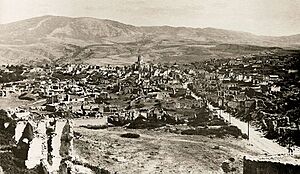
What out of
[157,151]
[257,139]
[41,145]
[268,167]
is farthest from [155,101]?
[268,167]

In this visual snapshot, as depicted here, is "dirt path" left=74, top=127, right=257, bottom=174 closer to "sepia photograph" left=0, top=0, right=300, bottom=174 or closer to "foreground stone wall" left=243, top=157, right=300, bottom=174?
"sepia photograph" left=0, top=0, right=300, bottom=174

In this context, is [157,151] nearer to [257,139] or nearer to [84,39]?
[257,139]

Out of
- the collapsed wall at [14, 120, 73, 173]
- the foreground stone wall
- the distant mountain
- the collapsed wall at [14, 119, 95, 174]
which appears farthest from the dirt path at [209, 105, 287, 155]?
the collapsed wall at [14, 120, 73, 173]

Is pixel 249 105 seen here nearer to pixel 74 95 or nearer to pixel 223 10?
pixel 223 10

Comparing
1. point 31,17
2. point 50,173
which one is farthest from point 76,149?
point 31,17

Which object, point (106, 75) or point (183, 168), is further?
point (106, 75)

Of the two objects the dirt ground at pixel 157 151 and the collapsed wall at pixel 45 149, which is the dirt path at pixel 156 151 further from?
the collapsed wall at pixel 45 149

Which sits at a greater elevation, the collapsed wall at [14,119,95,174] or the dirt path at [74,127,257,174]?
the collapsed wall at [14,119,95,174]
